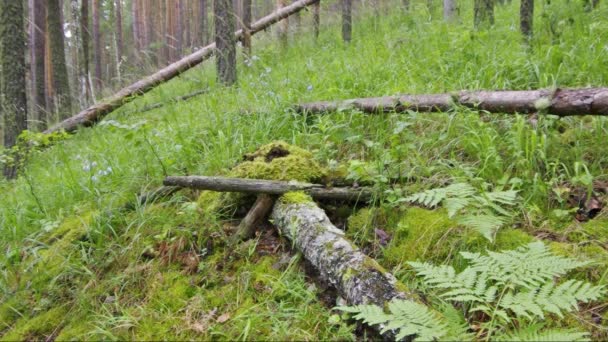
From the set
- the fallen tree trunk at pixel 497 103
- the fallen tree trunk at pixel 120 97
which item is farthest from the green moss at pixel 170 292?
the fallen tree trunk at pixel 120 97

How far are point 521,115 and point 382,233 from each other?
1.30 m

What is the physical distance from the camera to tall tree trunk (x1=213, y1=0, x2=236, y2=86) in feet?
17.9

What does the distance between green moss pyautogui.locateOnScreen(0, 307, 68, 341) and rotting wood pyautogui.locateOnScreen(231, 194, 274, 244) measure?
944 mm

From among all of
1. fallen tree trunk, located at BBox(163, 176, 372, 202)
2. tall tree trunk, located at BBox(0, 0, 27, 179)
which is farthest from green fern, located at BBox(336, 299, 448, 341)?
tall tree trunk, located at BBox(0, 0, 27, 179)

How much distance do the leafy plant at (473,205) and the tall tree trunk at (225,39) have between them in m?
4.03

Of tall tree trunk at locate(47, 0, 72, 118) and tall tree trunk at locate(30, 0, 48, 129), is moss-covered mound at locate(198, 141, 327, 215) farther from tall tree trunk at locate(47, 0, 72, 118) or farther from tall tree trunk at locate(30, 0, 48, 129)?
tall tree trunk at locate(30, 0, 48, 129)

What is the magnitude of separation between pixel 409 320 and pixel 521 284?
1.43 feet

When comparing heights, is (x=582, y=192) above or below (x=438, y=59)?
below

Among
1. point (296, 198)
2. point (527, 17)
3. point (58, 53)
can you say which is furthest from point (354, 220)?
point (58, 53)

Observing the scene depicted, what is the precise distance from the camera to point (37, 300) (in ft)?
7.08

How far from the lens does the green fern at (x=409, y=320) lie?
1312mm

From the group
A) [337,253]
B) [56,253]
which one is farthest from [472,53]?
[56,253]

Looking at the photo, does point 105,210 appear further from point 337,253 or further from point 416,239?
point 416,239

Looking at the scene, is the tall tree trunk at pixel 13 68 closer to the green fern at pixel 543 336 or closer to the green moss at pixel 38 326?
the green moss at pixel 38 326
